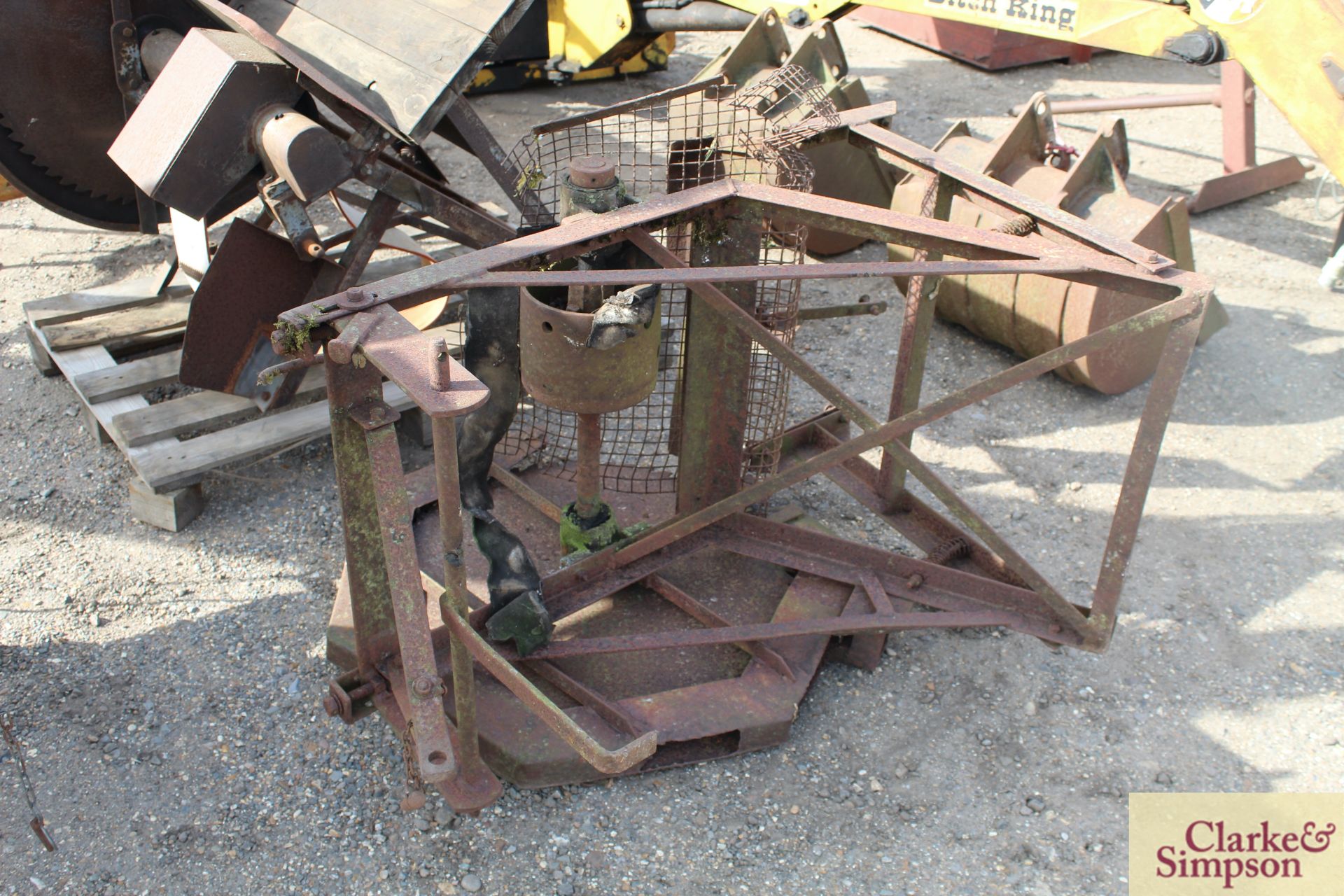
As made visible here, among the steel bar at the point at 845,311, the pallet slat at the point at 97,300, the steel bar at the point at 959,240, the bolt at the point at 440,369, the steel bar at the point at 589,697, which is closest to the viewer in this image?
the bolt at the point at 440,369

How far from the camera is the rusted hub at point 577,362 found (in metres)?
2.86

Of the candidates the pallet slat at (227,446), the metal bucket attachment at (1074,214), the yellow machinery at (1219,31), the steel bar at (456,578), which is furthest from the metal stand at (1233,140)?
the steel bar at (456,578)

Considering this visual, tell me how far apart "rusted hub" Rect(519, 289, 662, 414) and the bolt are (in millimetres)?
746

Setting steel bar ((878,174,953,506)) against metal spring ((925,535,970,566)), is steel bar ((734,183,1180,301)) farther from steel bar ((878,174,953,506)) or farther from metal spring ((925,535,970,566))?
metal spring ((925,535,970,566))

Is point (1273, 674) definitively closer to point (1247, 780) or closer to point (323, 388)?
point (1247, 780)

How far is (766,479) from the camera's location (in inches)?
128

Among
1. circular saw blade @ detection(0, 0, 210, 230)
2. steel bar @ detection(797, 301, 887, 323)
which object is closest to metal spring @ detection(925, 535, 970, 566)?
steel bar @ detection(797, 301, 887, 323)

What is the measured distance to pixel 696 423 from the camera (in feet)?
10.9

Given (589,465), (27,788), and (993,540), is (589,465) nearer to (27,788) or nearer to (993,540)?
(993,540)

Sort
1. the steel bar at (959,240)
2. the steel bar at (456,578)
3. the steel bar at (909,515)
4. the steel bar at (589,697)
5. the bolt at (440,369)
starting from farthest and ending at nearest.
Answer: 1. the steel bar at (909,515)
2. the steel bar at (589,697)
3. the steel bar at (959,240)
4. the steel bar at (456,578)
5. the bolt at (440,369)

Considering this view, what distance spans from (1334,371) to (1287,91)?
1.44m

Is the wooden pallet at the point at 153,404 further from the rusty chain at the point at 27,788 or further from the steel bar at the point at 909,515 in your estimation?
the steel bar at the point at 909,515

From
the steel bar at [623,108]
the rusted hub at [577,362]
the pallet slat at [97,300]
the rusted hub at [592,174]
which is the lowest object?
the pallet slat at [97,300]

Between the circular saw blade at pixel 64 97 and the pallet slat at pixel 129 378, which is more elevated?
the circular saw blade at pixel 64 97
